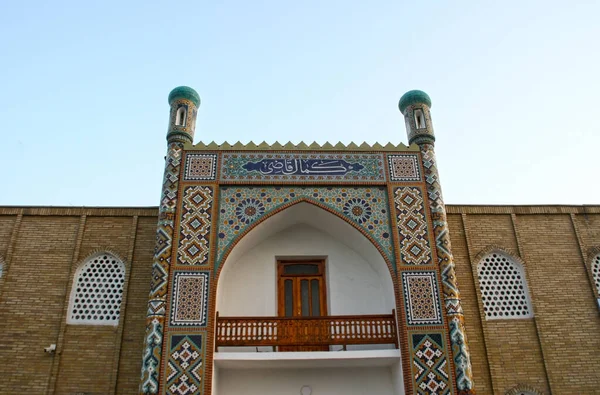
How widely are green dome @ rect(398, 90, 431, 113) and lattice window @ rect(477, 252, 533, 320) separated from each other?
2.84 m

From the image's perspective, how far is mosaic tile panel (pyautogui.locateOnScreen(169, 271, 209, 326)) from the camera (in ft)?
24.9

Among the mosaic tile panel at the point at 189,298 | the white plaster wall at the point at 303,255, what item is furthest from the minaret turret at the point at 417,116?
the mosaic tile panel at the point at 189,298

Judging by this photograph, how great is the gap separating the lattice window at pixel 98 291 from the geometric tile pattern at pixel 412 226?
4.40 metres

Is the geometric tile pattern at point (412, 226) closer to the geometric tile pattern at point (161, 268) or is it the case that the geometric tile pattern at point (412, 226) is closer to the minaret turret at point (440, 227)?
the minaret turret at point (440, 227)

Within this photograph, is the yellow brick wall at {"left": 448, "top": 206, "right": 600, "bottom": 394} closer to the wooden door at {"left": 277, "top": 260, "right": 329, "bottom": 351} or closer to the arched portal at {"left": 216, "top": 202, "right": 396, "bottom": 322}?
the arched portal at {"left": 216, "top": 202, "right": 396, "bottom": 322}

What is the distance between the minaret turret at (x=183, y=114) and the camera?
29.5 ft

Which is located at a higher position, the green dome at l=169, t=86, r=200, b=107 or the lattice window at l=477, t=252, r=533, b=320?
the green dome at l=169, t=86, r=200, b=107

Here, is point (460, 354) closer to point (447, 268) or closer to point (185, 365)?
point (447, 268)

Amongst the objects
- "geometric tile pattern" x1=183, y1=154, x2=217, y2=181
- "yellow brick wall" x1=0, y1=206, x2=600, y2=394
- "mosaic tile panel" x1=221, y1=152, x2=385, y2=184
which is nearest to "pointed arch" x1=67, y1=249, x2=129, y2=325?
"yellow brick wall" x1=0, y1=206, x2=600, y2=394

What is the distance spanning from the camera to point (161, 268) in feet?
25.8

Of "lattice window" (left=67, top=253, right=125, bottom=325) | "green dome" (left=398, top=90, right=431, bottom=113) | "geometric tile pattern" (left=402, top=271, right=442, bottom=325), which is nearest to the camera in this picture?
"geometric tile pattern" (left=402, top=271, right=442, bottom=325)

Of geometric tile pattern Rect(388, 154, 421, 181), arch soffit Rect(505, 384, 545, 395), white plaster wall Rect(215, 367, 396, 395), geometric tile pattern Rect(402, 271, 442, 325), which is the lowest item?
arch soffit Rect(505, 384, 545, 395)

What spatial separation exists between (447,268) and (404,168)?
1.78 metres

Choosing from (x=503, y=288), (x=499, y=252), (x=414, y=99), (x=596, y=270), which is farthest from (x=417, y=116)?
(x=596, y=270)
